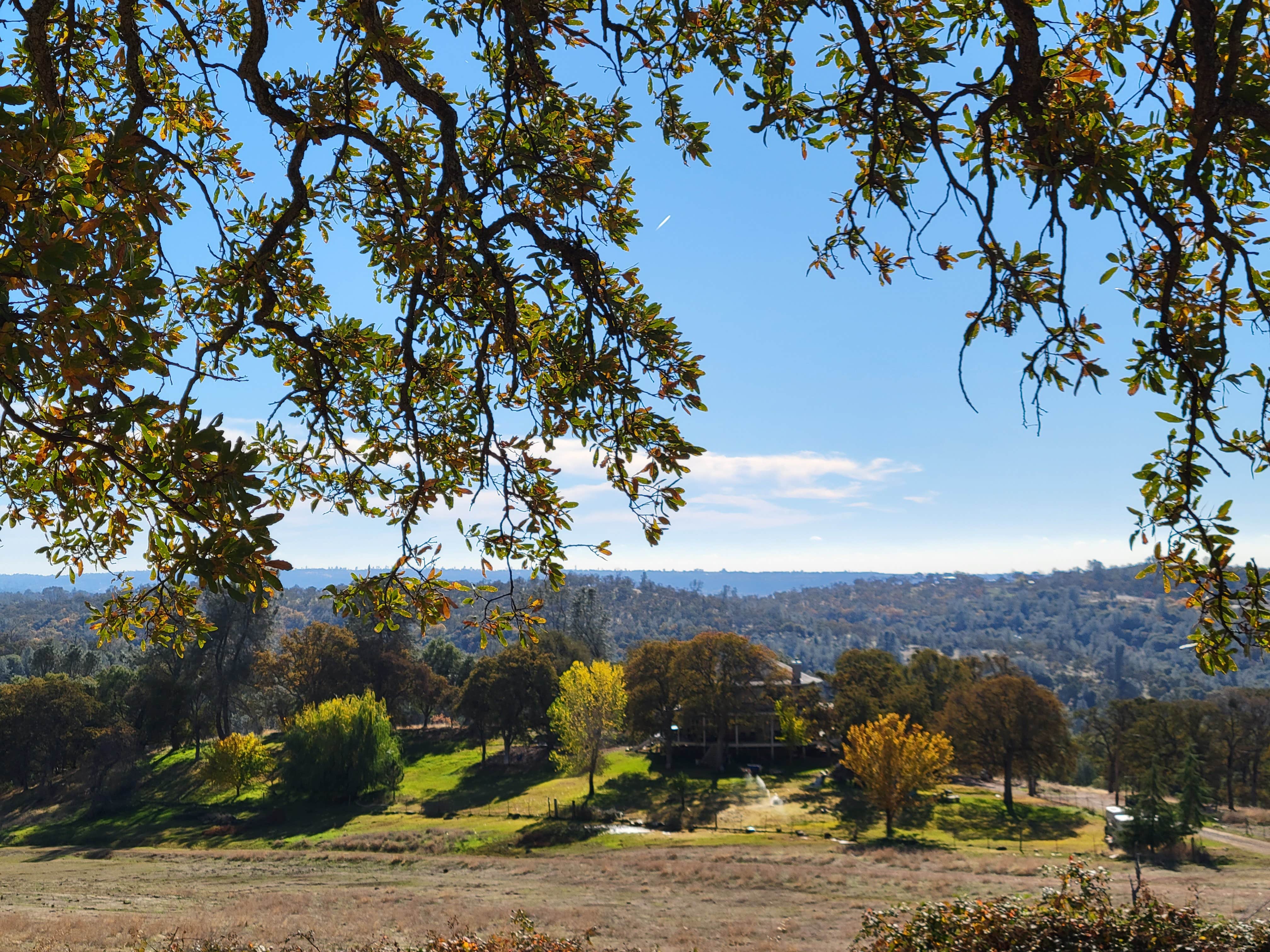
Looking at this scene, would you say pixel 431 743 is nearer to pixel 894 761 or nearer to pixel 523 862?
pixel 523 862

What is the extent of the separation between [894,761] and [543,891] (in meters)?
17.3

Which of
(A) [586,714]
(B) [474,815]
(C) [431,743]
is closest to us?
(B) [474,815]

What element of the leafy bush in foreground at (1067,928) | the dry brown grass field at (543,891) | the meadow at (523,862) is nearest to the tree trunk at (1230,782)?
the meadow at (523,862)

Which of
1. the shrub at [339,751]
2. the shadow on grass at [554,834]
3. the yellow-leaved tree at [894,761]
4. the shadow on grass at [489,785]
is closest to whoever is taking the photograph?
the shadow on grass at [554,834]

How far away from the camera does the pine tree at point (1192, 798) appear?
30.0 metres

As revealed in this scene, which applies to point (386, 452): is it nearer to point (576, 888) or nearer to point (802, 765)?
point (576, 888)

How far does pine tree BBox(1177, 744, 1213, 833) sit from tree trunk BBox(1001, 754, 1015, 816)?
23.3ft

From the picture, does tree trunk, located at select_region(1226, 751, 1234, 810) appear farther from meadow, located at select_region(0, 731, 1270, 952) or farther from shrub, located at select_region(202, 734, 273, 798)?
shrub, located at select_region(202, 734, 273, 798)

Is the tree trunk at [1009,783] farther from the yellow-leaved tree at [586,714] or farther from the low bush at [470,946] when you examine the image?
the low bush at [470,946]

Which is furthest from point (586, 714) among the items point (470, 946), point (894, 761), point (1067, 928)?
point (1067, 928)

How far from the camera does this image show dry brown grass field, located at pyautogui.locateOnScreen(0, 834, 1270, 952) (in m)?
15.0

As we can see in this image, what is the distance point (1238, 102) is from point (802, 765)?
2033 inches

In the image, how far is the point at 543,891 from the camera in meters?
21.3

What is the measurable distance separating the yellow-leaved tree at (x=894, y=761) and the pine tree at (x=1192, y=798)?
890 cm
